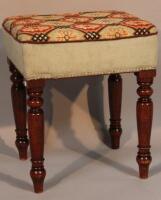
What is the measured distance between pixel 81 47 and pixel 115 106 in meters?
0.40

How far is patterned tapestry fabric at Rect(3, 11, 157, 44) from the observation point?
116 cm

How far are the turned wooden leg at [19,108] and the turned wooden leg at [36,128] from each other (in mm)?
212

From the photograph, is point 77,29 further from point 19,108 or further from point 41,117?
point 19,108

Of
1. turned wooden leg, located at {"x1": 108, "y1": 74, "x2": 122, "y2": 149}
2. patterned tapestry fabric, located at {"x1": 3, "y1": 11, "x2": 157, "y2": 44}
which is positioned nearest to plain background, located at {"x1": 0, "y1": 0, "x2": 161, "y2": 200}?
turned wooden leg, located at {"x1": 108, "y1": 74, "x2": 122, "y2": 149}

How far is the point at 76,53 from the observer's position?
46.5 inches

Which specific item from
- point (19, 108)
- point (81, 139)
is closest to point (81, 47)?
point (19, 108)

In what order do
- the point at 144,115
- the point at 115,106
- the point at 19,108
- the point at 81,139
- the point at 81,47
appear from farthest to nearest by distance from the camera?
the point at 81,139
the point at 115,106
the point at 19,108
the point at 144,115
the point at 81,47

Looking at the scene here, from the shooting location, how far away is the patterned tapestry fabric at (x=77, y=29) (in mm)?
1164

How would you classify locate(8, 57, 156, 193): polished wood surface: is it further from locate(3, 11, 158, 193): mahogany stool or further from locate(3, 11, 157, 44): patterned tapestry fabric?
locate(3, 11, 157, 44): patterned tapestry fabric

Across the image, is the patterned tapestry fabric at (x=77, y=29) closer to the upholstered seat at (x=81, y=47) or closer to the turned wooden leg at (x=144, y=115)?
the upholstered seat at (x=81, y=47)

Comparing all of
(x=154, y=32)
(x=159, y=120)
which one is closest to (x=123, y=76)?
(x=159, y=120)

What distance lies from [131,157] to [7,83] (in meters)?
0.44

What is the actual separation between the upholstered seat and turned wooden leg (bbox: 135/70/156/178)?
0.09 feet

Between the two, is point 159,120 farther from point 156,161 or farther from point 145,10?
point 145,10
